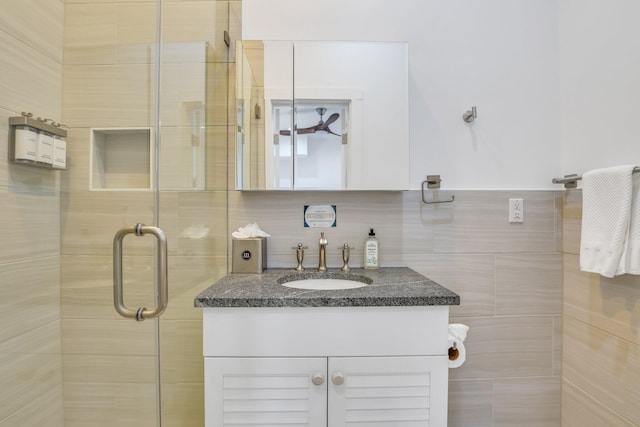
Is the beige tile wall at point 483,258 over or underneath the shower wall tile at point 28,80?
underneath

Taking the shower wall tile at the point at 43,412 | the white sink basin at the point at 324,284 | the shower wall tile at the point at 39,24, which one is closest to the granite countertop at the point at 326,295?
the white sink basin at the point at 324,284

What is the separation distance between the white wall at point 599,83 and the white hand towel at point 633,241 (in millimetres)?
131

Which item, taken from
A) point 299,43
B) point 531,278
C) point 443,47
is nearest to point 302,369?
point 531,278

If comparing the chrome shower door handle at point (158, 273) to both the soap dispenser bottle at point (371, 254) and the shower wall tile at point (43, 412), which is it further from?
the soap dispenser bottle at point (371, 254)

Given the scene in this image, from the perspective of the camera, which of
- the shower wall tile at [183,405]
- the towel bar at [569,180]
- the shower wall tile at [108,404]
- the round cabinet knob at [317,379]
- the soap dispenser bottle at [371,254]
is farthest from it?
the soap dispenser bottle at [371,254]

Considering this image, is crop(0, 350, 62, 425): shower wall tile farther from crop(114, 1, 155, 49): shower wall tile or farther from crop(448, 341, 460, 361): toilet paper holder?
crop(448, 341, 460, 361): toilet paper holder

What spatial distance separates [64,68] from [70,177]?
267 mm

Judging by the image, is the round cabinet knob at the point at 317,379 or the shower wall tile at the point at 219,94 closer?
the round cabinet knob at the point at 317,379

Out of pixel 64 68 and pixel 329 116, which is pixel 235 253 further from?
pixel 64 68

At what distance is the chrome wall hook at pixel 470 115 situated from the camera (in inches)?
59.5

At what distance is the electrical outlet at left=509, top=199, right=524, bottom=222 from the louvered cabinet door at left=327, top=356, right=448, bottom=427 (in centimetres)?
84

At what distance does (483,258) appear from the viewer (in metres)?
1.56

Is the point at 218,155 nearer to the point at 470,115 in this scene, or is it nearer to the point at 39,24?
the point at 39,24

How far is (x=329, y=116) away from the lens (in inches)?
58.4
